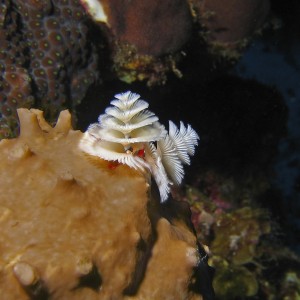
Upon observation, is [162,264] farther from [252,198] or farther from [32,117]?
[252,198]

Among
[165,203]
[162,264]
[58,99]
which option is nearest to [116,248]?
[162,264]

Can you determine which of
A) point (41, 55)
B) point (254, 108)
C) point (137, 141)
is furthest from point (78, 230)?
point (254, 108)

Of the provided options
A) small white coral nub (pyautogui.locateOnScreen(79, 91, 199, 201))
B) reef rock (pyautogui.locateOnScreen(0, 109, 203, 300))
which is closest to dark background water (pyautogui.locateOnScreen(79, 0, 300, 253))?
small white coral nub (pyautogui.locateOnScreen(79, 91, 199, 201))

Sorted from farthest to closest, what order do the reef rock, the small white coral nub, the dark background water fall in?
1. the dark background water
2. the small white coral nub
3. the reef rock

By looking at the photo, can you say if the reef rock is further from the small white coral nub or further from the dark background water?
the dark background water

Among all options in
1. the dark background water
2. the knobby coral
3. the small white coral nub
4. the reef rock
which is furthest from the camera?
the dark background water

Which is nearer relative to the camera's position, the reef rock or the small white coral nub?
the reef rock

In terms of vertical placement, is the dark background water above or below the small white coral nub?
below
